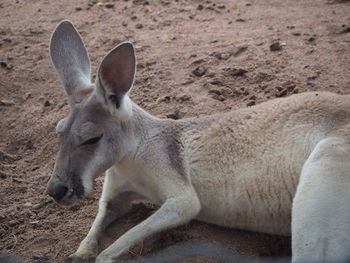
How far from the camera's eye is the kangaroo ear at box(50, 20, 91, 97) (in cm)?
445

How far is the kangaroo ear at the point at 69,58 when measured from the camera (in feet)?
14.6

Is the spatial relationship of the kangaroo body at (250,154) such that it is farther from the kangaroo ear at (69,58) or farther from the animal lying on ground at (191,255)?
the kangaroo ear at (69,58)

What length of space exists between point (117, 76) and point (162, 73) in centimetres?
232

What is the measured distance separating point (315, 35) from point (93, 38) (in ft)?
9.17

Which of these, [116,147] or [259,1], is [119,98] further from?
[259,1]

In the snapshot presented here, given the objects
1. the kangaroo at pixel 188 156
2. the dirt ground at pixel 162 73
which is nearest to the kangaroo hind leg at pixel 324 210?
the kangaroo at pixel 188 156

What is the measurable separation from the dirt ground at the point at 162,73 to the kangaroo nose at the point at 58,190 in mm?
548

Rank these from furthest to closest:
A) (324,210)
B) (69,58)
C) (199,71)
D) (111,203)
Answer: (199,71) < (69,58) < (111,203) < (324,210)

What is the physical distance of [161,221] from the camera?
3.91 metres

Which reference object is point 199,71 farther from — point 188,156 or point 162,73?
point 188,156

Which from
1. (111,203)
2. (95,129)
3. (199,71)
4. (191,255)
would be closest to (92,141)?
(95,129)

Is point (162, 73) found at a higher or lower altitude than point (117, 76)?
lower

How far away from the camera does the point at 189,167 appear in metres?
4.21

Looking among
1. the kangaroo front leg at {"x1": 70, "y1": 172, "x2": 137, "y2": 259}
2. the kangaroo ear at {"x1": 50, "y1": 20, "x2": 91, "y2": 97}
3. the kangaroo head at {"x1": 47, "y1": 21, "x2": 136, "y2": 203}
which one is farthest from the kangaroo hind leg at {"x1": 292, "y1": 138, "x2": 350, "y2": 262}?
the kangaroo ear at {"x1": 50, "y1": 20, "x2": 91, "y2": 97}
